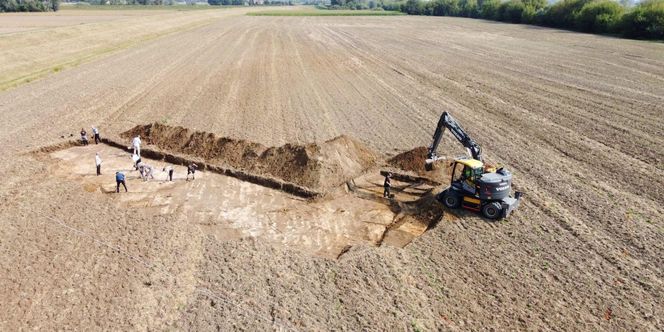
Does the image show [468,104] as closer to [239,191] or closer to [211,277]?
[239,191]

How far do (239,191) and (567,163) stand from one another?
14571 mm

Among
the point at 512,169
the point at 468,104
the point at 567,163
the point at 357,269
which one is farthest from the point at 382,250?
the point at 468,104

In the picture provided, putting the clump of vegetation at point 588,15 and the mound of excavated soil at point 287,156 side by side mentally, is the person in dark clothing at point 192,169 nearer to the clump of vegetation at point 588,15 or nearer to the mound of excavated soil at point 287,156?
the mound of excavated soil at point 287,156

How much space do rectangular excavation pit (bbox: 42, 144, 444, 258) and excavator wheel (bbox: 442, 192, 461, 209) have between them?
1.08m

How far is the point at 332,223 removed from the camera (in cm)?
1534

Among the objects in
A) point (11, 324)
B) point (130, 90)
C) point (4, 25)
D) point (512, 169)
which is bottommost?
point (11, 324)

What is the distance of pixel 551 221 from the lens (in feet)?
48.5

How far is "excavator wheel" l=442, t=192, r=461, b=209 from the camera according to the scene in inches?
609

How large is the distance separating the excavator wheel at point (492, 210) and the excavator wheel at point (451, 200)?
3.01ft

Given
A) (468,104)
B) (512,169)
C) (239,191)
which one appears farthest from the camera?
(468,104)

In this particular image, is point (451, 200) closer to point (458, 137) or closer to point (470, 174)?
point (470, 174)

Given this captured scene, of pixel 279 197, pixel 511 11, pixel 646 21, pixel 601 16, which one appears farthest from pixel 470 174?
pixel 511 11

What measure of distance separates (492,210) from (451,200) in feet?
4.77

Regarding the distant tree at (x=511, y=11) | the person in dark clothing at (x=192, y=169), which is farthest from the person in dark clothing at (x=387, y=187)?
the distant tree at (x=511, y=11)
